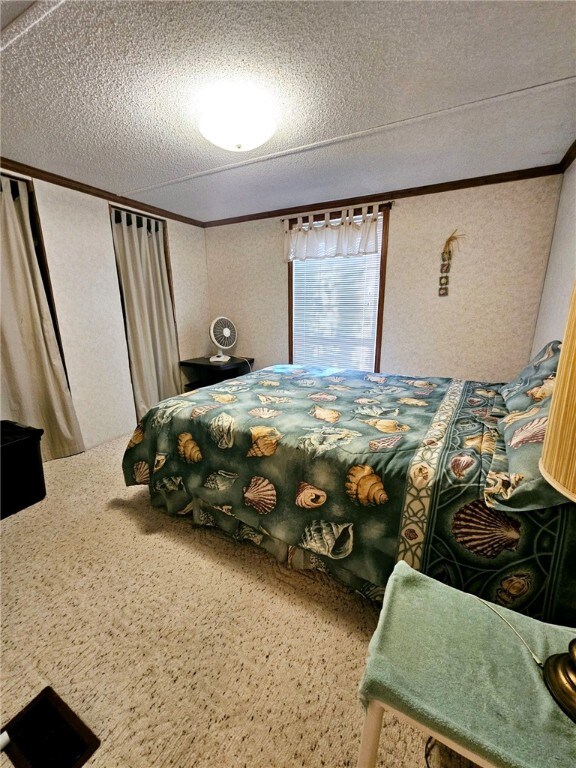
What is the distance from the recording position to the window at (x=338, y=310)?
329 cm

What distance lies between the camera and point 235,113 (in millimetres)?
1599

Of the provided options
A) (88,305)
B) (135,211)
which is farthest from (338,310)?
(88,305)

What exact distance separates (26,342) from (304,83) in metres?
2.72

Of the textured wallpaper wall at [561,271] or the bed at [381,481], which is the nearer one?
the bed at [381,481]

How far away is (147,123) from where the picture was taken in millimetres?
1845

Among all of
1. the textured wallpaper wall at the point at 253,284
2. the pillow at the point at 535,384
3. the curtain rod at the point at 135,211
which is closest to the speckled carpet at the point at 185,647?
the pillow at the point at 535,384

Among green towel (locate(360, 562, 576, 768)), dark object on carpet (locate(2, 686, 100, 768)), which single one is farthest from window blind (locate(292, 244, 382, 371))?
dark object on carpet (locate(2, 686, 100, 768))

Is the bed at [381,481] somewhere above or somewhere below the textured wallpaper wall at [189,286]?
below

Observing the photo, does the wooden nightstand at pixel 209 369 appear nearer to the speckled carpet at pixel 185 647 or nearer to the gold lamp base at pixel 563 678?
the speckled carpet at pixel 185 647

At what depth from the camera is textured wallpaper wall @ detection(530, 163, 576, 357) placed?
2.02 meters

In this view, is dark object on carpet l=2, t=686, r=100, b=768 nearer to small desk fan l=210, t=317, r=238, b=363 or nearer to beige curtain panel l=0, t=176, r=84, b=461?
beige curtain panel l=0, t=176, r=84, b=461

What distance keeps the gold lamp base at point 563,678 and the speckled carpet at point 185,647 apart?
1.72 feet

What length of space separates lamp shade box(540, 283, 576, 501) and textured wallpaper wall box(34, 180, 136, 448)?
335 centimetres

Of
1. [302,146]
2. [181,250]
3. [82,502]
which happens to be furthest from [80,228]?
[82,502]
